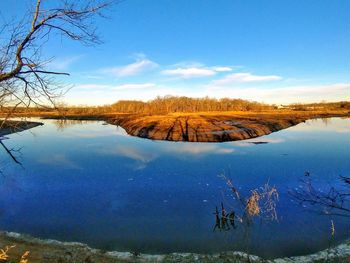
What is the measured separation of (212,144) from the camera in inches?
1838

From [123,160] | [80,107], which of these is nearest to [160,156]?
[123,160]

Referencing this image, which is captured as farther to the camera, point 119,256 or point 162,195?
point 162,195

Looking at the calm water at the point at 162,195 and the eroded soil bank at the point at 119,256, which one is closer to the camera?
the eroded soil bank at the point at 119,256

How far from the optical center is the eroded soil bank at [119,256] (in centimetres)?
1228

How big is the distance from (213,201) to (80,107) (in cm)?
15792

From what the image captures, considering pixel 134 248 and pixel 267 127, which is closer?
pixel 134 248

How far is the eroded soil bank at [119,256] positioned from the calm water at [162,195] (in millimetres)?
815

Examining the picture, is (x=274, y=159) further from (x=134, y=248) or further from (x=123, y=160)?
(x=134, y=248)

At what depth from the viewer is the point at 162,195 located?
870 inches

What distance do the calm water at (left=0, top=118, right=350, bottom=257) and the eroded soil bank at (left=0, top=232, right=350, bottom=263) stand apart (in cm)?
81

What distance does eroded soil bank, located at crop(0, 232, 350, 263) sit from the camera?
12.3m

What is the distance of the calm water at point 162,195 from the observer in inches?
592

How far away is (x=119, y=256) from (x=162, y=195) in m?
9.24

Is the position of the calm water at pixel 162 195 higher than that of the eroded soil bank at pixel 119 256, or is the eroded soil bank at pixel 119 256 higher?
the eroded soil bank at pixel 119 256
